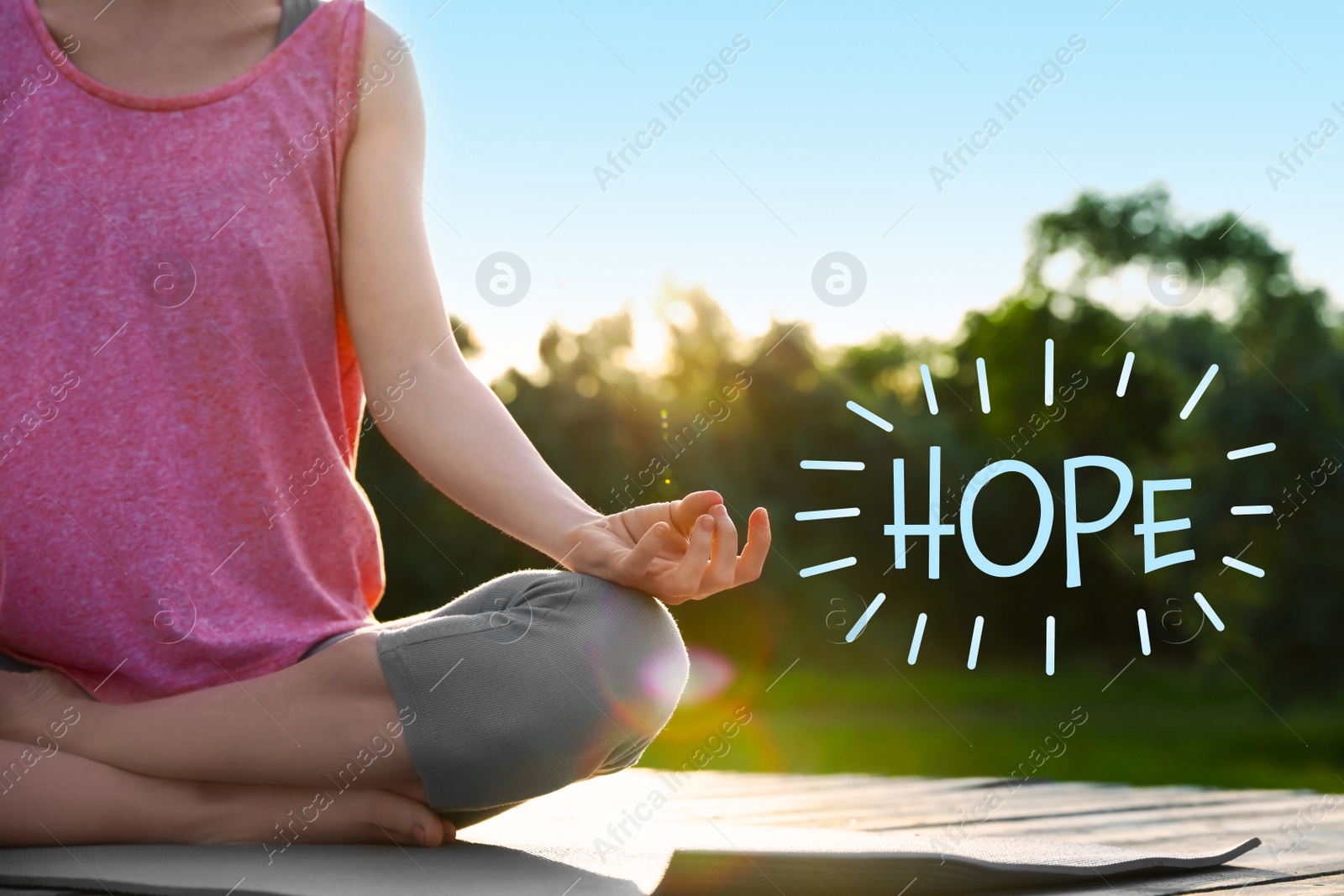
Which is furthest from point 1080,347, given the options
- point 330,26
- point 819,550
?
point 330,26

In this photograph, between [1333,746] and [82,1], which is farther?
[1333,746]

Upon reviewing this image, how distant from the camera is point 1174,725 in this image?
1836cm

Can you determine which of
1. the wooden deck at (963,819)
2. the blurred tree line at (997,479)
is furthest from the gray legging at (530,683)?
the blurred tree line at (997,479)

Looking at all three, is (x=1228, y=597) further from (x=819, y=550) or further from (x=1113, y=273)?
(x=1113, y=273)

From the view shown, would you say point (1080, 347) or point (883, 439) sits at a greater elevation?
point (1080, 347)

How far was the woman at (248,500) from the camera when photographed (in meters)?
1.38

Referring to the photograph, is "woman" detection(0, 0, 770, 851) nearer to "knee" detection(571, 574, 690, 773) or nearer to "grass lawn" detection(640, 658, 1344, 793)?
"knee" detection(571, 574, 690, 773)

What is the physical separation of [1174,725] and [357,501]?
18725mm

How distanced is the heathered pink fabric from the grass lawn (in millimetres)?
10612

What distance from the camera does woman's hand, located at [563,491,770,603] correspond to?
4.15 ft

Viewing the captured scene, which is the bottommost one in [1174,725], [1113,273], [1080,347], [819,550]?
[819,550]
